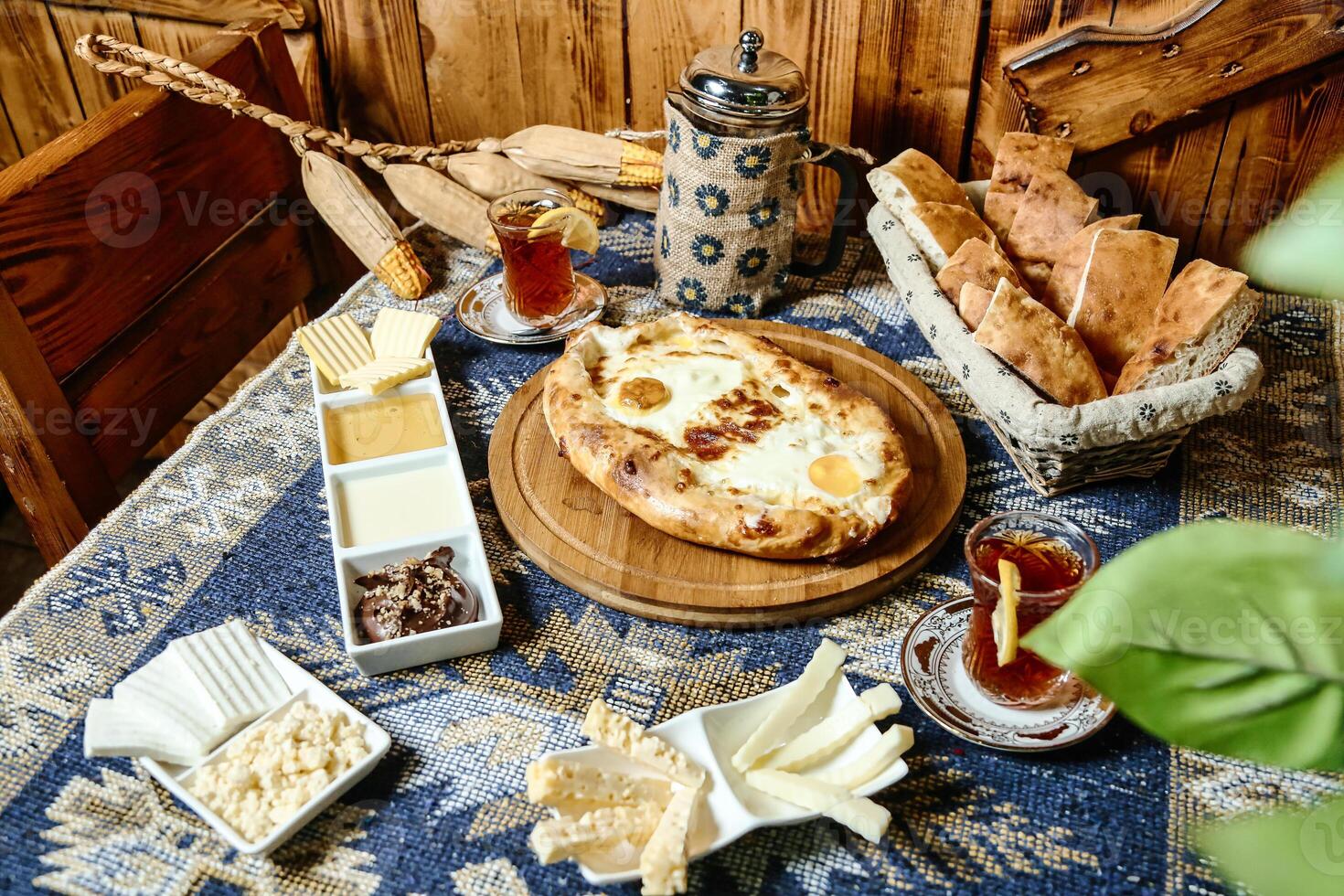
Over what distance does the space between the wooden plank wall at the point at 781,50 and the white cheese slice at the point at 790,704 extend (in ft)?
4.32

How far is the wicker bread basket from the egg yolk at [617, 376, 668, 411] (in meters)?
0.43

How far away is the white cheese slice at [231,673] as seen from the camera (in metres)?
1.16

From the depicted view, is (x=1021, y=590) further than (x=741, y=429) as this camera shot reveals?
No

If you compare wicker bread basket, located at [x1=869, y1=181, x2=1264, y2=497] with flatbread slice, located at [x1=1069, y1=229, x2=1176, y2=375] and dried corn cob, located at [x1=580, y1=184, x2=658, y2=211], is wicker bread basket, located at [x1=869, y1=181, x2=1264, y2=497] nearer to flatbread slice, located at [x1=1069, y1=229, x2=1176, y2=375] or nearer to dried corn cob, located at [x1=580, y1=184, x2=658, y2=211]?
flatbread slice, located at [x1=1069, y1=229, x2=1176, y2=375]

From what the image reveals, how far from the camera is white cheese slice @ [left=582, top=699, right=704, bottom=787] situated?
3.45ft

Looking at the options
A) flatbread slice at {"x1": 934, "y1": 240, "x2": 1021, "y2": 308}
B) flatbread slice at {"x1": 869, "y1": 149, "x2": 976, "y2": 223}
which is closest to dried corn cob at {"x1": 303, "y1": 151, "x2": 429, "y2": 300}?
flatbread slice at {"x1": 869, "y1": 149, "x2": 976, "y2": 223}

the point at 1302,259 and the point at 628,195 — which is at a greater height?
the point at 1302,259

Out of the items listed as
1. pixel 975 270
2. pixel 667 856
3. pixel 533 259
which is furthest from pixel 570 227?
pixel 667 856

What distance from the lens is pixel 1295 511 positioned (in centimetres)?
146

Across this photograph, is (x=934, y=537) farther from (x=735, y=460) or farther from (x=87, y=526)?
(x=87, y=526)

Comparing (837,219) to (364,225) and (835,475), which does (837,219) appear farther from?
(364,225)

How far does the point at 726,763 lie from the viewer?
1.08m

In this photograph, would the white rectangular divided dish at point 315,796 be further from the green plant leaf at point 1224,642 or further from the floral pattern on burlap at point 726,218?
the floral pattern on burlap at point 726,218

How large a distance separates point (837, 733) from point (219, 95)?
5.36ft
